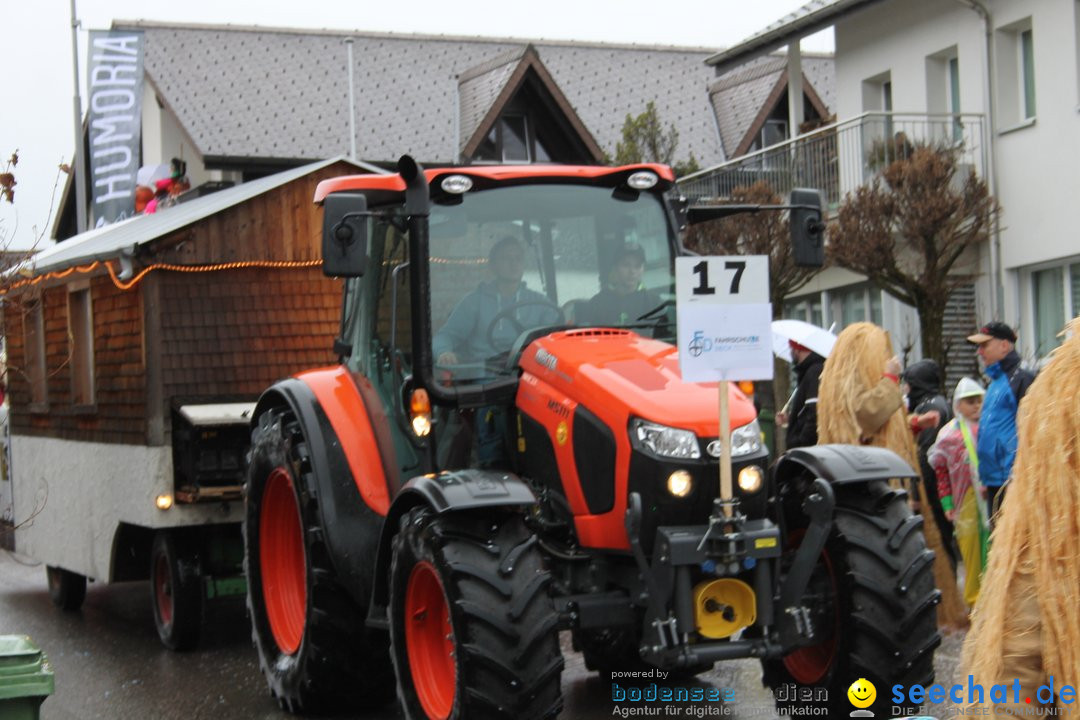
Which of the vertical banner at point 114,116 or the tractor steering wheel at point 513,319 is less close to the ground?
the vertical banner at point 114,116

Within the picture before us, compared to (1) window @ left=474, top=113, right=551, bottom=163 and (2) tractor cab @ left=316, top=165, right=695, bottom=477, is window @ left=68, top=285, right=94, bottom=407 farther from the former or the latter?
(1) window @ left=474, top=113, right=551, bottom=163

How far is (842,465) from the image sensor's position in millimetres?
6598

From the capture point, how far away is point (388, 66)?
40062 millimetres

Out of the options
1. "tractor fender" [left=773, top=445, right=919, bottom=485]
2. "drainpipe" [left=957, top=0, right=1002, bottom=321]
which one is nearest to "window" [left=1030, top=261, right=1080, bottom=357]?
"drainpipe" [left=957, top=0, right=1002, bottom=321]

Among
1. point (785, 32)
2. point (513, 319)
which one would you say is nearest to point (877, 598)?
point (513, 319)

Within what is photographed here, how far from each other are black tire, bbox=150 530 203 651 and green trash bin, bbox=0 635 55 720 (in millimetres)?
4544

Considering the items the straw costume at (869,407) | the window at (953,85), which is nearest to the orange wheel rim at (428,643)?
the straw costume at (869,407)

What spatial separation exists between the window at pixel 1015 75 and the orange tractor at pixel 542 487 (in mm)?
12241

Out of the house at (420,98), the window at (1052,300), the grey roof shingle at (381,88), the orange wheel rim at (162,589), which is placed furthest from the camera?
the grey roof shingle at (381,88)

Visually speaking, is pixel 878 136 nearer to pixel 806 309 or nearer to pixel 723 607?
pixel 806 309

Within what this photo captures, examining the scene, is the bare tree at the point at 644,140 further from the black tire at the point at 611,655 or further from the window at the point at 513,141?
the black tire at the point at 611,655

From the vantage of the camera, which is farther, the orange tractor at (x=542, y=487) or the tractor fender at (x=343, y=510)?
the tractor fender at (x=343, y=510)

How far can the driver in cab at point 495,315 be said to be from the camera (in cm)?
702

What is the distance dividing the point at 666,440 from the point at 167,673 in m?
4.33
